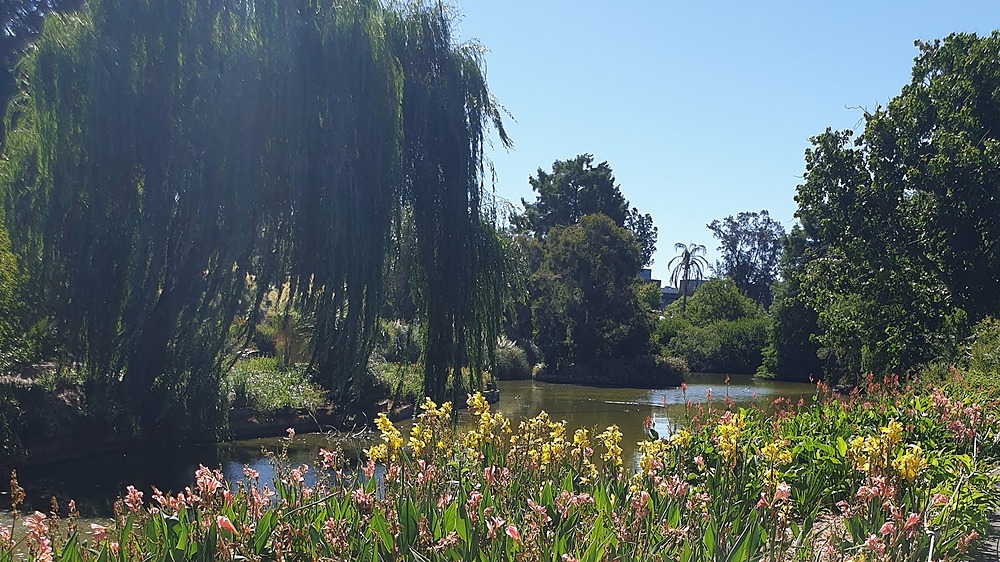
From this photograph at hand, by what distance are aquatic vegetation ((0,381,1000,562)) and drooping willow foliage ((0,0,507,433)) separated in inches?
245

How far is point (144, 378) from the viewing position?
1194 cm

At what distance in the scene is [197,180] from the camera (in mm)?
11031

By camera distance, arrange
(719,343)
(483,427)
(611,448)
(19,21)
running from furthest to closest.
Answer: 1. (719,343)
2. (19,21)
3. (483,427)
4. (611,448)

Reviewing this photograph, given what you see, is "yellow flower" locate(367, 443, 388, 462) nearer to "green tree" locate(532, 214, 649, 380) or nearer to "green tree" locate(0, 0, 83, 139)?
"green tree" locate(0, 0, 83, 139)

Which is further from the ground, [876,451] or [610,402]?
[876,451]

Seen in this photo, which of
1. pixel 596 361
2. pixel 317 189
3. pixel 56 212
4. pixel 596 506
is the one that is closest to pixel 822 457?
pixel 596 506

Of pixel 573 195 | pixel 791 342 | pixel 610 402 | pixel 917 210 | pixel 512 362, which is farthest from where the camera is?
pixel 573 195

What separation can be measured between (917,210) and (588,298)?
20.0 metres

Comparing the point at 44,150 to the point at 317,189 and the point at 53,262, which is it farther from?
the point at 317,189

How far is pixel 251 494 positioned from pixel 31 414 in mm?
10727

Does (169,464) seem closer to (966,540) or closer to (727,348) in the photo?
(966,540)

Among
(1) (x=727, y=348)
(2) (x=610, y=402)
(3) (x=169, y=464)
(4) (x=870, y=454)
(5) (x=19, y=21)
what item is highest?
(5) (x=19, y=21)

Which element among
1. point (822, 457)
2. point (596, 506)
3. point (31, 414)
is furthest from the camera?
point (31, 414)

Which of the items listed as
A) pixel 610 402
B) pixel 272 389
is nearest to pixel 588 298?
pixel 610 402
